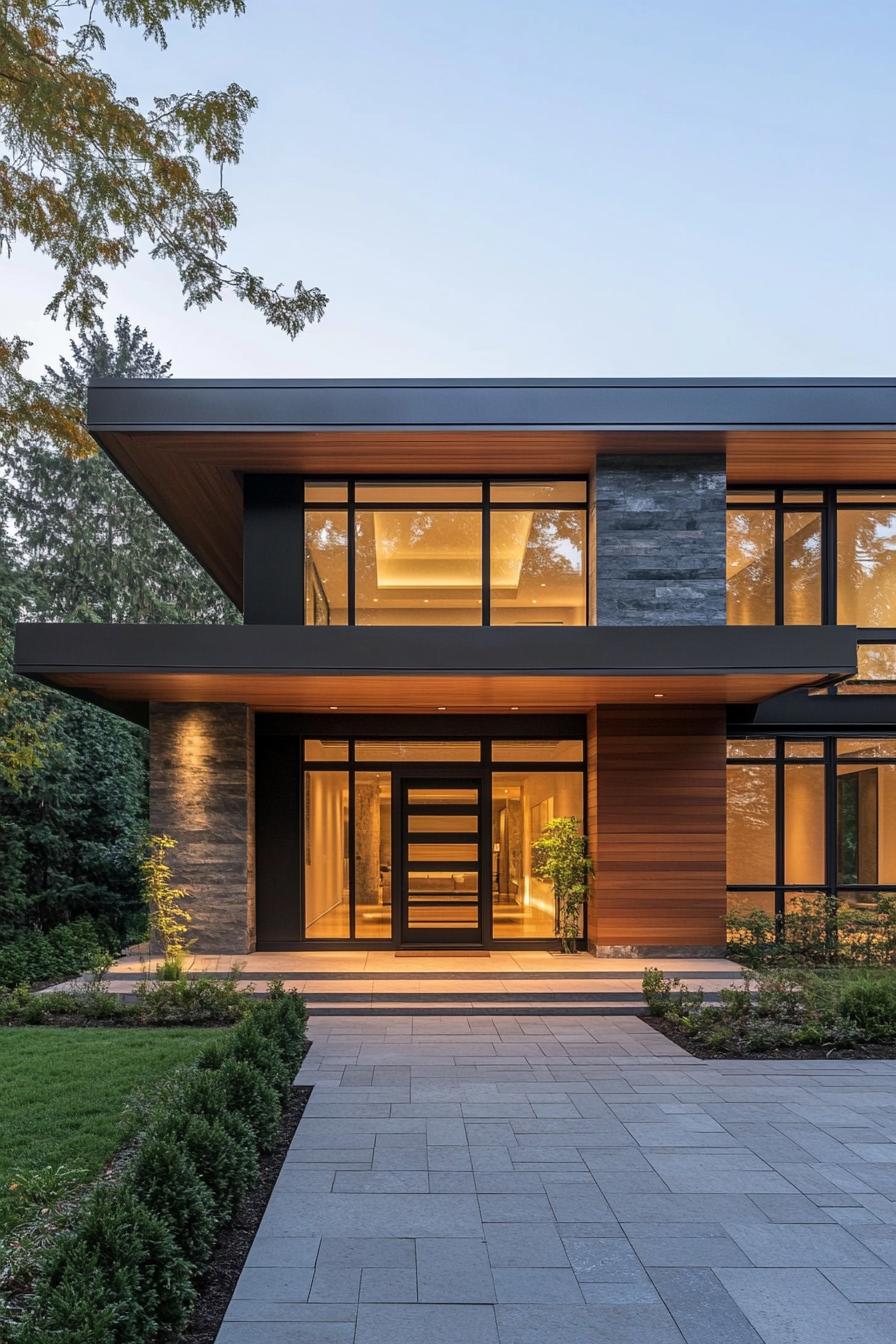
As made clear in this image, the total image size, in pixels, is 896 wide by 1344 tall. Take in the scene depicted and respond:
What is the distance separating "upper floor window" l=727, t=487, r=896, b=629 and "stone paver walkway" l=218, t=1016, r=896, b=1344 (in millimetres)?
6951

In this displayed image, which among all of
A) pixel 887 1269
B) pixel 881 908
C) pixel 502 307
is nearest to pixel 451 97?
pixel 881 908

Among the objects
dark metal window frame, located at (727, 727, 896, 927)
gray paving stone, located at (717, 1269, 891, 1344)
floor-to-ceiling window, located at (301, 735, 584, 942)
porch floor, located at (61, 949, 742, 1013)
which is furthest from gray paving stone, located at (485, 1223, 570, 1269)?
dark metal window frame, located at (727, 727, 896, 927)

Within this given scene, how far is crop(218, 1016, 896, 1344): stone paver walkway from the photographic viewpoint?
364cm

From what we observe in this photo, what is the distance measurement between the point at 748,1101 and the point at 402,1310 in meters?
3.65

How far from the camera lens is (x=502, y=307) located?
110 metres

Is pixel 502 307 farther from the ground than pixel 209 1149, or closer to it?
farther from the ground

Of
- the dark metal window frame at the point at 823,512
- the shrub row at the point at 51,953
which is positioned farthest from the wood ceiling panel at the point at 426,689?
the shrub row at the point at 51,953

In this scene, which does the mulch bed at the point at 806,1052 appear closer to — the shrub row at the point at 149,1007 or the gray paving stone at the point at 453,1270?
the shrub row at the point at 149,1007

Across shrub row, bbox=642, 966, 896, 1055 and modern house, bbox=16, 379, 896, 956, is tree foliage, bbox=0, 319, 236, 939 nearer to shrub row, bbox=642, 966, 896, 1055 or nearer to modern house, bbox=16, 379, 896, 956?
modern house, bbox=16, 379, 896, 956

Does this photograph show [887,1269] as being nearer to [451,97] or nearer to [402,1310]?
A: [402,1310]

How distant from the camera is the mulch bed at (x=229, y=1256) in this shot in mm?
3569

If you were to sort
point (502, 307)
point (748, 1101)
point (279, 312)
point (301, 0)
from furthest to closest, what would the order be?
point (502, 307) → point (301, 0) → point (748, 1101) → point (279, 312)

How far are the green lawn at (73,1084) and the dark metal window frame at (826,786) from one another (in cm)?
764

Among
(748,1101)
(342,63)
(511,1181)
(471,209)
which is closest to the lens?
(511,1181)
